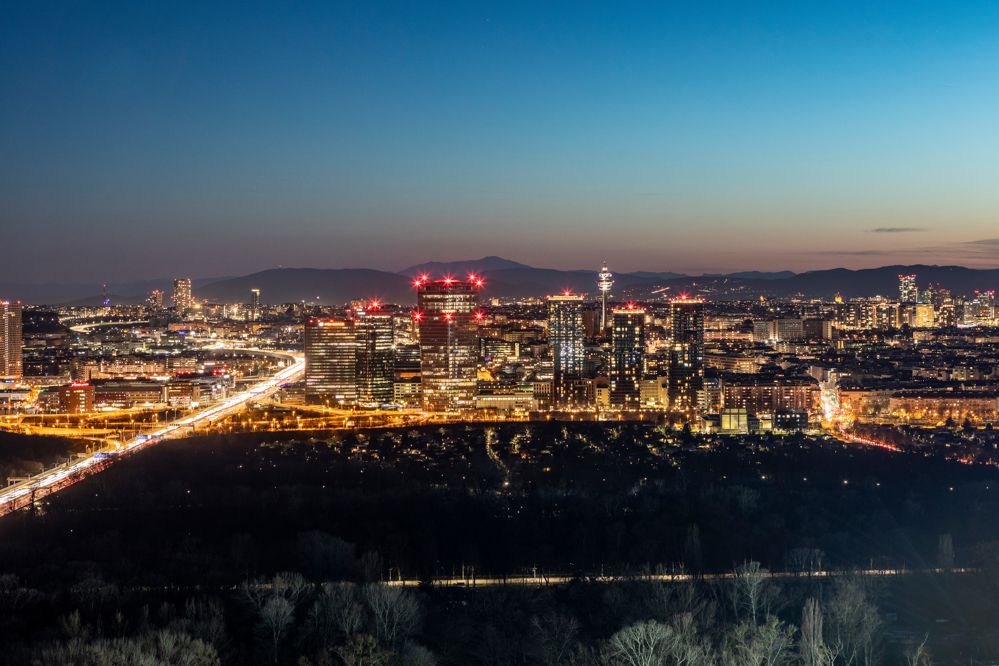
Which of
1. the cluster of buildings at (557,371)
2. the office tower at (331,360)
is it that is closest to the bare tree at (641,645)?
the cluster of buildings at (557,371)

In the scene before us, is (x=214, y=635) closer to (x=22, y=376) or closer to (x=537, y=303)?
(x=22, y=376)

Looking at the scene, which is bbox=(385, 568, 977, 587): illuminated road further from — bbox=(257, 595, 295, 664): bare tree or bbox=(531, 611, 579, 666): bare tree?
bbox=(257, 595, 295, 664): bare tree

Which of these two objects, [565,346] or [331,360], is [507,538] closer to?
[331,360]

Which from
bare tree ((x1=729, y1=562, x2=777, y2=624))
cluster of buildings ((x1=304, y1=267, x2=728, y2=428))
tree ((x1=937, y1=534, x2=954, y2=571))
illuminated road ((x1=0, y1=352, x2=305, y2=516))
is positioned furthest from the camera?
cluster of buildings ((x1=304, y1=267, x2=728, y2=428))

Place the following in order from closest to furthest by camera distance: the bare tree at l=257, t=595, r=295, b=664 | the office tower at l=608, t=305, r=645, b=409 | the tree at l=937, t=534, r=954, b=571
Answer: the bare tree at l=257, t=595, r=295, b=664 → the tree at l=937, t=534, r=954, b=571 → the office tower at l=608, t=305, r=645, b=409

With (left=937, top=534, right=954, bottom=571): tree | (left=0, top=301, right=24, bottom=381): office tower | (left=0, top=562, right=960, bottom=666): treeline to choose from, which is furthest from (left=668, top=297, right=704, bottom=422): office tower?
(left=0, top=301, right=24, bottom=381): office tower

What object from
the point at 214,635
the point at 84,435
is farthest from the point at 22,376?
the point at 214,635

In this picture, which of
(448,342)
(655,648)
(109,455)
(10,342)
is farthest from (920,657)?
(10,342)
